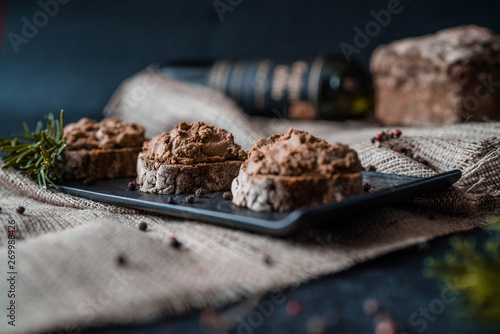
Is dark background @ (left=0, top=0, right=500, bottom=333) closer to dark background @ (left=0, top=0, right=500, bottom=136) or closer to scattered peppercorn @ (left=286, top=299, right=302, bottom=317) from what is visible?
dark background @ (left=0, top=0, right=500, bottom=136)

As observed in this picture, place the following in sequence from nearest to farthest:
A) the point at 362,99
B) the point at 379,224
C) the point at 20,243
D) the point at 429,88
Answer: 1. the point at 20,243
2. the point at 379,224
3. the point at 429,88
4. the point at 362,99

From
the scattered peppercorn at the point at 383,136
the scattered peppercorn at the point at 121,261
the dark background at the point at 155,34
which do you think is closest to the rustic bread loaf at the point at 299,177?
the scattered peppercorn at the point at 121,261

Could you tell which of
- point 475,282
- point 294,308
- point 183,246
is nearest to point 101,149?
point 183,246

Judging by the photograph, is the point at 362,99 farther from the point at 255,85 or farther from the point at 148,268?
the point at 148,268

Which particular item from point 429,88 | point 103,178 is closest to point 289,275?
point 103,178

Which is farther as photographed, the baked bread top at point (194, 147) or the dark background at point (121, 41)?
the dark background at point (121, 41)

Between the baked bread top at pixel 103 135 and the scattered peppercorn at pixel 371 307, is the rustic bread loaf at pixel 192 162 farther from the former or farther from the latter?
the scattered peppercorn at pixel 371 307
